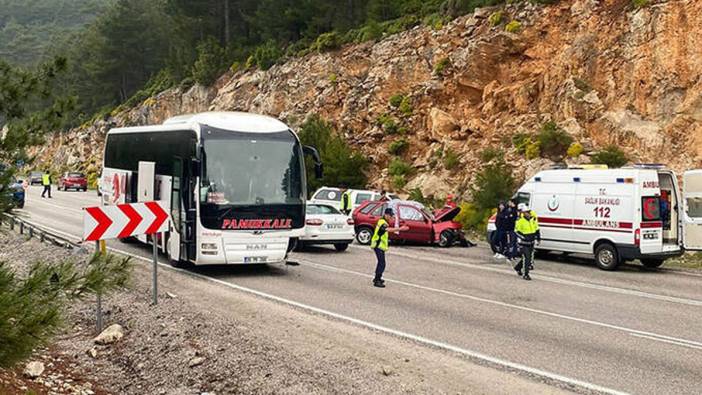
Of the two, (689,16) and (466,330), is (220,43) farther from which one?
(466,330)

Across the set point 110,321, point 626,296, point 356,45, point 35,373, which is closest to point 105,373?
point 35,373

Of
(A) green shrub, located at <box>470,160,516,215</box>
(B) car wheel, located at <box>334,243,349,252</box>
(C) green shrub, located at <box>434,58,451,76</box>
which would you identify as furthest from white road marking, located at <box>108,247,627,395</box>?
(C) green shrub, located at <box>434,58,451,76</box>

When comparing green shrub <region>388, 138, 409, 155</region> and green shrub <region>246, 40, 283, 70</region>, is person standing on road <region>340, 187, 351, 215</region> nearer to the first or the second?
green shrub <region>388, 138, 409, 155</region>

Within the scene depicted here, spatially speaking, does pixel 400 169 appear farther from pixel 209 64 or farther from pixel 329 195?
pixel 209 64

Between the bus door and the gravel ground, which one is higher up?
the bus door

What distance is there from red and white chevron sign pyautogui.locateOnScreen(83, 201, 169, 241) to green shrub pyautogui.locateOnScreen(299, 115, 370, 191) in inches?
866

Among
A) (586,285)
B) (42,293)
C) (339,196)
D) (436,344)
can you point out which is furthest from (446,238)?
(42,293)

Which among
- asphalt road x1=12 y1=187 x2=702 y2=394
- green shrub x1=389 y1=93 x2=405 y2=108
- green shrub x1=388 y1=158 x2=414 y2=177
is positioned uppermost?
green shrub x1=389 y1=93 x2=405 y2=108

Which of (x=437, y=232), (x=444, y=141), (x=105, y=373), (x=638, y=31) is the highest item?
(x=638, y=31)

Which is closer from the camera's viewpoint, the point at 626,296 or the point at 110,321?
the point at 110,321

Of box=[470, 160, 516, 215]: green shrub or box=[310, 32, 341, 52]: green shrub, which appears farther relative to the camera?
box=[310, 32, 341, 52]: green shrub

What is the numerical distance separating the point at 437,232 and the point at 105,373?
586 inches

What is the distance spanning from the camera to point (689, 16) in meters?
25.1

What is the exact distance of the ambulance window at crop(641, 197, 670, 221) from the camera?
16.9 meters
